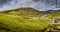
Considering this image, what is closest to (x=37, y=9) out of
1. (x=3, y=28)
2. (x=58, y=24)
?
(x=58, y=24)

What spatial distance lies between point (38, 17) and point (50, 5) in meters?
0.20

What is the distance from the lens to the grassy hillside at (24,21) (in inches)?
49.3

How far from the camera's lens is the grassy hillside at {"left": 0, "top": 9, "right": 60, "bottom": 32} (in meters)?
1.25

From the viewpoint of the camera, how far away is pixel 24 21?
127 centimetres

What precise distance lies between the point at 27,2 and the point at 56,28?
0.42 meters

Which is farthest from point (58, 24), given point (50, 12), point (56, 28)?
point (50, 12)

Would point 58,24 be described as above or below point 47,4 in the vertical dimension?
below

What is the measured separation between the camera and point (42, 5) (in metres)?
1.38

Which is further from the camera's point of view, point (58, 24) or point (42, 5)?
point (42, 5)

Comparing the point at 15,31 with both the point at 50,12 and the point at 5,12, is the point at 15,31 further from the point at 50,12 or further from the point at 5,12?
the point at 50,12

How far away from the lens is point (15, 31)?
4.14ft

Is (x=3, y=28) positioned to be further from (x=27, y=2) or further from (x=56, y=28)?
(x=56, y=28)

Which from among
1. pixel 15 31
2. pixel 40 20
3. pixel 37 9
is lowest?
pixel 15 31

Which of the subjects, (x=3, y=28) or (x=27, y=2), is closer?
(x=3, y=28)
